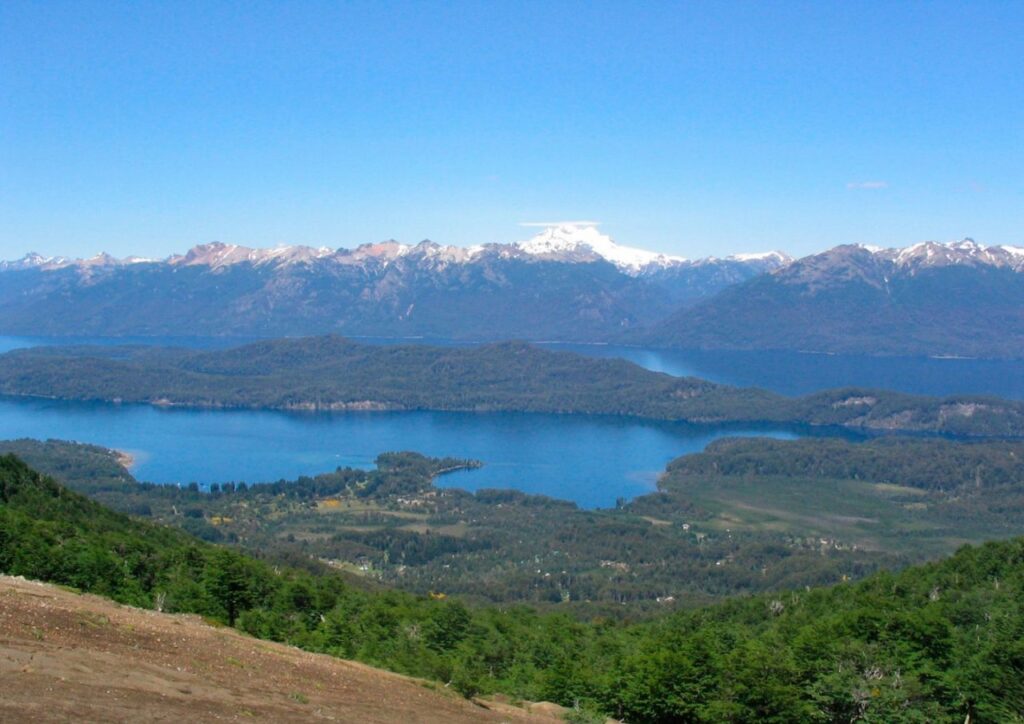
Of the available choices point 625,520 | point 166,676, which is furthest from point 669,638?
point 625,520

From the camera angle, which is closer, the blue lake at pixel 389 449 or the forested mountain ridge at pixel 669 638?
the forested mountain ridge at pixel 669 638

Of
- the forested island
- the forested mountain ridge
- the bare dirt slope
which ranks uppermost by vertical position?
the bare dirt slope

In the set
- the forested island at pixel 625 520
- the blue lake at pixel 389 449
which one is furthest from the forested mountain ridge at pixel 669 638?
the blue lake at pixel 389 449

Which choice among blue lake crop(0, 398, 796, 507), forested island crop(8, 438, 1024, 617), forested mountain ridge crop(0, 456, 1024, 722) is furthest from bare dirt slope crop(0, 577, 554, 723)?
blue lake crop(0, 398, 796, 507)

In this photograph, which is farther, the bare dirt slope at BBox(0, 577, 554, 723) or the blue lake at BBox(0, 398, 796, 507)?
the blue lake at BBox(0, 398, 796, 507)

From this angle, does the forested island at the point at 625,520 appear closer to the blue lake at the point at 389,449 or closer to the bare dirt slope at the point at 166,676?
the blue lake at the point at 389,449

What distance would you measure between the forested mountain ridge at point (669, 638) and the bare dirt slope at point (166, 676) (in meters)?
4.78

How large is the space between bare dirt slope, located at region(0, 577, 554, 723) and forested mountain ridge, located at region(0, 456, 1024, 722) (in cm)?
478

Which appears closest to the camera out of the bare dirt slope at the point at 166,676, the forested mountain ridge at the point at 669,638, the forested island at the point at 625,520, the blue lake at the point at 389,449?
the bare dirt slope at the point at 166,676

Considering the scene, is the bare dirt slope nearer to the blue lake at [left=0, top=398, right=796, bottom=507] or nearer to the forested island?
the forested island

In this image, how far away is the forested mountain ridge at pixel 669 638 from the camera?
108ft

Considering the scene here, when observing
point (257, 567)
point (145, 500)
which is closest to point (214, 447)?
point (145, 500)

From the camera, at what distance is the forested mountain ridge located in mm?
32875

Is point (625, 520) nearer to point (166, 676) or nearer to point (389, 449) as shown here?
point (389, 449)
